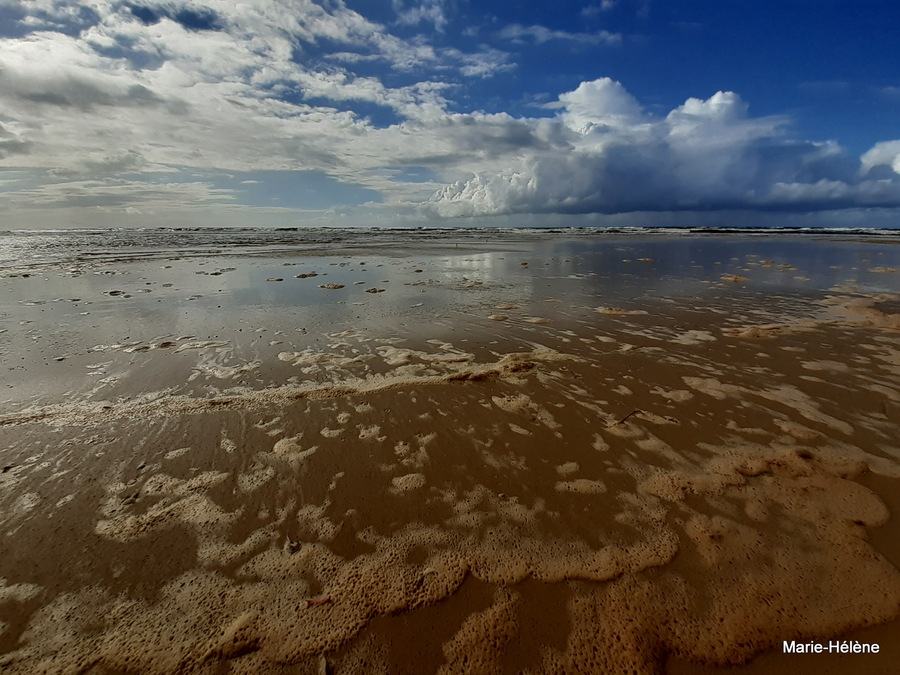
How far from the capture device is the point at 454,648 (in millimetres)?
2098

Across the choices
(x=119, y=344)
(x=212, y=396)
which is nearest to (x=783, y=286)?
(x=212, y=396)

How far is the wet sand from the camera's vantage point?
2154 millimetres

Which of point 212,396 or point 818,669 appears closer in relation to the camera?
point 818,669

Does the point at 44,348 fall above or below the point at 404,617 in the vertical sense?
above

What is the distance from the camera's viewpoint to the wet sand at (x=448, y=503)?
7.07ft

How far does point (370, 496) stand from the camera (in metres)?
3.23

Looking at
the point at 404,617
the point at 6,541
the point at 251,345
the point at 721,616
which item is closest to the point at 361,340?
the point at 251,345

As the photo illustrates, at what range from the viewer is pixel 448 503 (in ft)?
10.3

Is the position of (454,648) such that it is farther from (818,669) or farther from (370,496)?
(818,669)

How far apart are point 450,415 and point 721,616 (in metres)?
2.89

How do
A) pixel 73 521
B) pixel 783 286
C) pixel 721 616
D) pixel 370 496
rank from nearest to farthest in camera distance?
pixel 721 616 → pixel 73 521 → pixel 370 496 → pixel 783 286

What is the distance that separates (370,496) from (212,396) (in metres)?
3.01

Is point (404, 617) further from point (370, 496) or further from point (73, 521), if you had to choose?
point (73, 521)

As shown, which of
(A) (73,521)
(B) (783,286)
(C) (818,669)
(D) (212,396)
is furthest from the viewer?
(B) (783,286)
